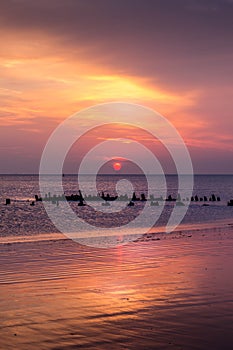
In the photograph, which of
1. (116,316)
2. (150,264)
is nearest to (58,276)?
(150,264)

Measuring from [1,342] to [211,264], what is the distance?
37.1 ft

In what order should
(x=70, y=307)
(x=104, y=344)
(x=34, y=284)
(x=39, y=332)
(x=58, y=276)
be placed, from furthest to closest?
(x=58, y=276) → (x=34, y=284) → (x=70, y=307) → (x=39, y=332) → (x=104, y=344)

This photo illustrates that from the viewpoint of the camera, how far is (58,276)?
1756cm

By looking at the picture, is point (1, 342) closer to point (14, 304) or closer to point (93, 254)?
point (14, 304)

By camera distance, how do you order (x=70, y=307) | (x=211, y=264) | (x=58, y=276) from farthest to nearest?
1. (x=211, y=264)
2. (x=58, y=276)
3. (x=70, y=307)

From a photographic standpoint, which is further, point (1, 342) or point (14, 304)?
point (14, 304)

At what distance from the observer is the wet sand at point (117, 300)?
10305 millimetres

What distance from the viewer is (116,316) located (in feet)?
39.3

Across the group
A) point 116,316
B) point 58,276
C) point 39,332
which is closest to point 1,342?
point 39,332

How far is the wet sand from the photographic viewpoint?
10.3 m

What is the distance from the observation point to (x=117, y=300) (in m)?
13.7

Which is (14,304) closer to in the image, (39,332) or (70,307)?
(70,307)

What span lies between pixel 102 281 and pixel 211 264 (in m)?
5.13

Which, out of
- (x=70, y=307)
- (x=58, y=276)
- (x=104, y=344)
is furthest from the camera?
(x=58, y=276)
